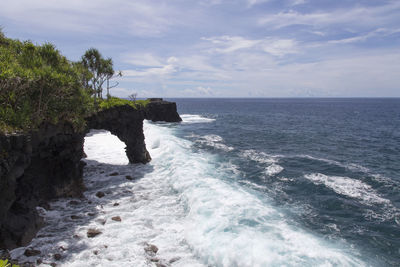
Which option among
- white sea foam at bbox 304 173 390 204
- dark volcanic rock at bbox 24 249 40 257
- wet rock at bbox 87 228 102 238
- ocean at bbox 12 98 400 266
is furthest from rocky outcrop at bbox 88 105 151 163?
white sea foam at bbox 304 173 390 204

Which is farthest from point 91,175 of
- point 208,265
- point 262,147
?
point 262,147

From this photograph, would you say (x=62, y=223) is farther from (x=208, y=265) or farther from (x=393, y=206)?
(x=393, y=206)

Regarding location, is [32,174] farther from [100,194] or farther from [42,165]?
[100,194]

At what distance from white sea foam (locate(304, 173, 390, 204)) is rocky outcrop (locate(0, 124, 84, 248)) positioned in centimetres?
2139

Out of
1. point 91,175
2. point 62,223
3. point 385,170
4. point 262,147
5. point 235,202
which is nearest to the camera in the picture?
point 62,223

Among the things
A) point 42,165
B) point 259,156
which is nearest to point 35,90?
point 42,165

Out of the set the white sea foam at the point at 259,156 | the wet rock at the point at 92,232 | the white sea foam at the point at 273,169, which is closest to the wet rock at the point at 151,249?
the wet rock at the point at 92,232

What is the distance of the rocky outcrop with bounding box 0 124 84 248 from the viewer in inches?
431

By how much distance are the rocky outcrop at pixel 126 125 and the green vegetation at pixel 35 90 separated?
4.85 meters

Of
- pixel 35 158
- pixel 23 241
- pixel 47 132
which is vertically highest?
pixel 47 132

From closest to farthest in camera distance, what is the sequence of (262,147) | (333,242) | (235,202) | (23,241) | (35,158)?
(23,241) < (333,242) < (35,158) < (235,202) < (262,147)

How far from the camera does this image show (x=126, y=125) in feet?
84.0

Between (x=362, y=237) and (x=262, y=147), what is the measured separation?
2413 centimetres

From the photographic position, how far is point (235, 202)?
1744 centimetres
